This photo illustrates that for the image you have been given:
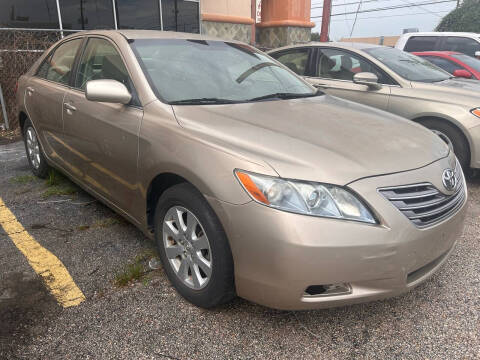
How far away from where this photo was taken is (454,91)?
447cm

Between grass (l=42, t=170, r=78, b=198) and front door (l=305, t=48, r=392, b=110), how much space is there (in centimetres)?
331

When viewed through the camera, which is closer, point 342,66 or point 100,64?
point 100,64

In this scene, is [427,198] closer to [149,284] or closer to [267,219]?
[267,219]

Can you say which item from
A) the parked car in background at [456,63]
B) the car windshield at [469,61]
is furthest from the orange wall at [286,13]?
the car windshield at [469,61]

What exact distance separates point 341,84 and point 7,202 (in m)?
4.01

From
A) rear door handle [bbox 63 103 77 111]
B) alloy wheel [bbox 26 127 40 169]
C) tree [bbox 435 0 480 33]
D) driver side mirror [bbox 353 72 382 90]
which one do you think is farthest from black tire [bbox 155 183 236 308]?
tree [bbox 435 0 480 33]

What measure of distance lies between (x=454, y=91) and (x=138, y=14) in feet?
29.4

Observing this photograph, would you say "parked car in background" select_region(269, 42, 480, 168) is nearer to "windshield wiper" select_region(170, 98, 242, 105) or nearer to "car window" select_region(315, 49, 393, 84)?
"car window" select_region(315, 49, 393, 84)

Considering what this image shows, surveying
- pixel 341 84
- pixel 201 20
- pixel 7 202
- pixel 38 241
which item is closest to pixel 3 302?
pixel 38 241

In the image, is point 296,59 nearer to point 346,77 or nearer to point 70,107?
point 346,77

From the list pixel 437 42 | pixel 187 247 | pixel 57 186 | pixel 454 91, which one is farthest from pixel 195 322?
pixel 437 42

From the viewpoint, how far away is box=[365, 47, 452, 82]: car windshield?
193 inches

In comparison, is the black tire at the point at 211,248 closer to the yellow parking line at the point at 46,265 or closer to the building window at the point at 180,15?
the yellow parking line at the point at 46,265

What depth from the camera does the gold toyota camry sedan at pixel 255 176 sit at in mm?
1803
